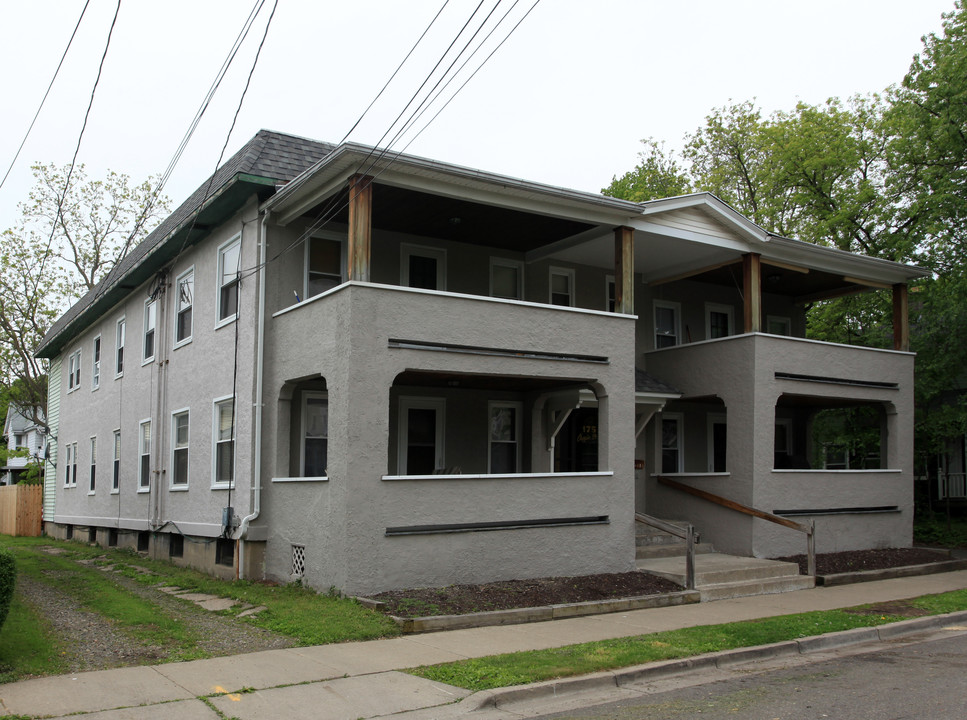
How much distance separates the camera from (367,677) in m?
8.49

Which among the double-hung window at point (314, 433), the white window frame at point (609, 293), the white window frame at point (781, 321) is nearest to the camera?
the double-hung window at point (314, 433)

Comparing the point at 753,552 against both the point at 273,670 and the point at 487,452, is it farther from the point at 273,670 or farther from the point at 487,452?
the point at 273,670

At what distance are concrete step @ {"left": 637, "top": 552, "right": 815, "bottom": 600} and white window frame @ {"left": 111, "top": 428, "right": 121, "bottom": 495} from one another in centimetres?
1403

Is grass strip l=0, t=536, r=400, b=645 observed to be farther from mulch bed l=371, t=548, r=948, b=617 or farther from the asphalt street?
the asphalt street

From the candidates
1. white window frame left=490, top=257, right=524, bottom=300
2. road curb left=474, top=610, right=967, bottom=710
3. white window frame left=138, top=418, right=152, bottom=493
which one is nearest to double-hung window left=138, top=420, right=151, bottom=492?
white window frame left=138, top=418, right=152, bottom=493

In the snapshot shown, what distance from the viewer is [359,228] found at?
13.0 meters

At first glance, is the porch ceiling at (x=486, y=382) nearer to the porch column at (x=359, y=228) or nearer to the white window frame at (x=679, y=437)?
the porch column at (x=359, y=228)

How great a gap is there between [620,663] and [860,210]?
2060 centimetres

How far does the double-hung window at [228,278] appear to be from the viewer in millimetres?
15992

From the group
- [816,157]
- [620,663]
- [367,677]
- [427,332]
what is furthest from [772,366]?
[816,157]

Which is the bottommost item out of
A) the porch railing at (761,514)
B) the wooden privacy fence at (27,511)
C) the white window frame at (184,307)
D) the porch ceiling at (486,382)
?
the wooden privacy fence at (27,511)

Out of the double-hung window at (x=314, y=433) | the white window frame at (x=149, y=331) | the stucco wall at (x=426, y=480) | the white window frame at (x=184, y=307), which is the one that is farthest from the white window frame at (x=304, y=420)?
the white window frame at (x=149, y=331)

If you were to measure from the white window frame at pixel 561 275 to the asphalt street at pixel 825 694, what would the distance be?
10024 millimetres

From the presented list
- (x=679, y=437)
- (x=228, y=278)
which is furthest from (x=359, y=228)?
A: (x=679, y=437)
